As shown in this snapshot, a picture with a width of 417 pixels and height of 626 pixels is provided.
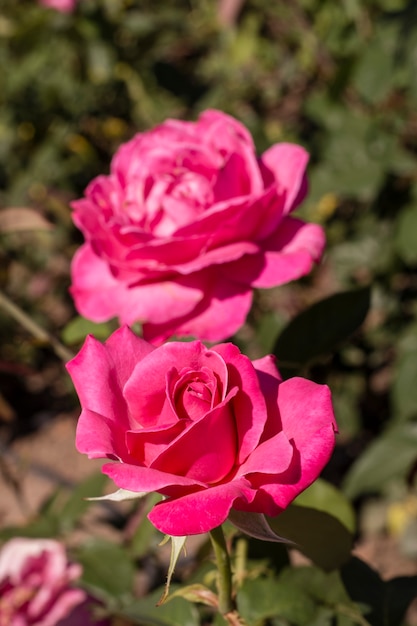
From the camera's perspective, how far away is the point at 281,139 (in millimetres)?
1439

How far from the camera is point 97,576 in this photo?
3.18ft

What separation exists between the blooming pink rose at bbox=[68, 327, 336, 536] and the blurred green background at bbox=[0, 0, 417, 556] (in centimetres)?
26

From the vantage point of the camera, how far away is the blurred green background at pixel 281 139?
4.17 ft

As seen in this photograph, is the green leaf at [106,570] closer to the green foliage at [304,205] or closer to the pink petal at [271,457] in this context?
the green foliage at [304,205]

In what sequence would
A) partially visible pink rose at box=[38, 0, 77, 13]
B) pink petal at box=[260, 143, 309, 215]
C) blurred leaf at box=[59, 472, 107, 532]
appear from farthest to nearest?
partially visible pink rose at box=[38, 0, 77, 13], blurred leaf at box=[59, 472, 107, 532], pink petal at box=[260, 143, 309, 215]

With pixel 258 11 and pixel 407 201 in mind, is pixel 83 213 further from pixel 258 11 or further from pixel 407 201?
pixel 258 11

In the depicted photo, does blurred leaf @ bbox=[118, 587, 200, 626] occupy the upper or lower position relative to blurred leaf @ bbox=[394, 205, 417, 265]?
upper

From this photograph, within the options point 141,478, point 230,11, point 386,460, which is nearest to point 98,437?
point 141,478

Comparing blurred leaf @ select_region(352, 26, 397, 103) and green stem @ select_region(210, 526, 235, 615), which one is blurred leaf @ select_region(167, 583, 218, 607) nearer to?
green stem @ select_region(210, 526, 235, 615)

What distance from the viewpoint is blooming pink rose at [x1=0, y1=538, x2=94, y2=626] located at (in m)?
0.98

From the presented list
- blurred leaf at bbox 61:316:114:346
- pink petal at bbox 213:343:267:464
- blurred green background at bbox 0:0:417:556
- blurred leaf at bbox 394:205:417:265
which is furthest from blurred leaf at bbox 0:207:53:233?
blurred leaf at bbox 394:205:417:265

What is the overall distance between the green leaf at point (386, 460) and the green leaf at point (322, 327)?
0.38m

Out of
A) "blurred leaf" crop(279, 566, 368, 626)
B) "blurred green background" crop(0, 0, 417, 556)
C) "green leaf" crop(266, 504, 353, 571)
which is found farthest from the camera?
"blurred green background" crop(0, 0, 417, 556)

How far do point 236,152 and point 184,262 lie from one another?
0.13 meters
